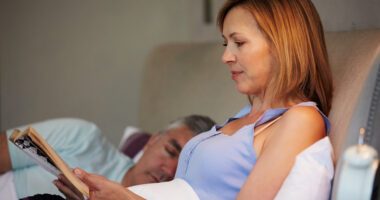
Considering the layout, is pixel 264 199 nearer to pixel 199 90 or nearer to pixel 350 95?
pixel 350 95

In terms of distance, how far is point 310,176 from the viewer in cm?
122

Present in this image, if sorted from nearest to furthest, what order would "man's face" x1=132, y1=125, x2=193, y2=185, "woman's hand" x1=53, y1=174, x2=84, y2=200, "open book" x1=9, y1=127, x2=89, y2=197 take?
"open book" x1=9, y1=127, x2=89, y2=197 → "woman's hand" x1=53, y1=174, x2=84, y2=200 → "man's face" x1=132, y1=125, x2=193, y2=185

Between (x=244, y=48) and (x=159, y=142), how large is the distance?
29.3 inches

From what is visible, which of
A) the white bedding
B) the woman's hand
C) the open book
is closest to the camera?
the open book

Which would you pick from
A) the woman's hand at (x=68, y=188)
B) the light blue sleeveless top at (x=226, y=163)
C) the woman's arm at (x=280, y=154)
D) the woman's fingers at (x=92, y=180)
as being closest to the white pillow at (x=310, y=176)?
the woman's arm at (x=280, y=154)

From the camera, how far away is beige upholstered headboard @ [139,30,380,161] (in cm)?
127

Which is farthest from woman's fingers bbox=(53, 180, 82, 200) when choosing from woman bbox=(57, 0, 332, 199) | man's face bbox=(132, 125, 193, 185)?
man's face bbox=(132, 125, 193, 185)

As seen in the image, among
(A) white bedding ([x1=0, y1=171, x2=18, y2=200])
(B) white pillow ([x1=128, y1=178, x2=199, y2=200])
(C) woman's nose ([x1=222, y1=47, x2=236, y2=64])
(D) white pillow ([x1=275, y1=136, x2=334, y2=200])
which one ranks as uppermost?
(C) woman's nose ([x1=222, y1=47, x2=236, y2=64])

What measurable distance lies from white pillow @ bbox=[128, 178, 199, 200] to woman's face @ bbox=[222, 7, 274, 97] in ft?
0.94

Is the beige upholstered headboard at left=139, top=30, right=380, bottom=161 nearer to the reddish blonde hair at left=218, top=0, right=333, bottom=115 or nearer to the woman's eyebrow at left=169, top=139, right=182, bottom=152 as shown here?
the reddish blonde hair at left=218, top=0, right=333, bottom=115

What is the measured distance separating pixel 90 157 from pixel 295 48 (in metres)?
1.09

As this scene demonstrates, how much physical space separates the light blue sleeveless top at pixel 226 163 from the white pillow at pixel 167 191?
0.06 ft

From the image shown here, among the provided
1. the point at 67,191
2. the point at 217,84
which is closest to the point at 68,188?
the point at 67,191

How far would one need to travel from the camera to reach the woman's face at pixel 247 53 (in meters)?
1.43
